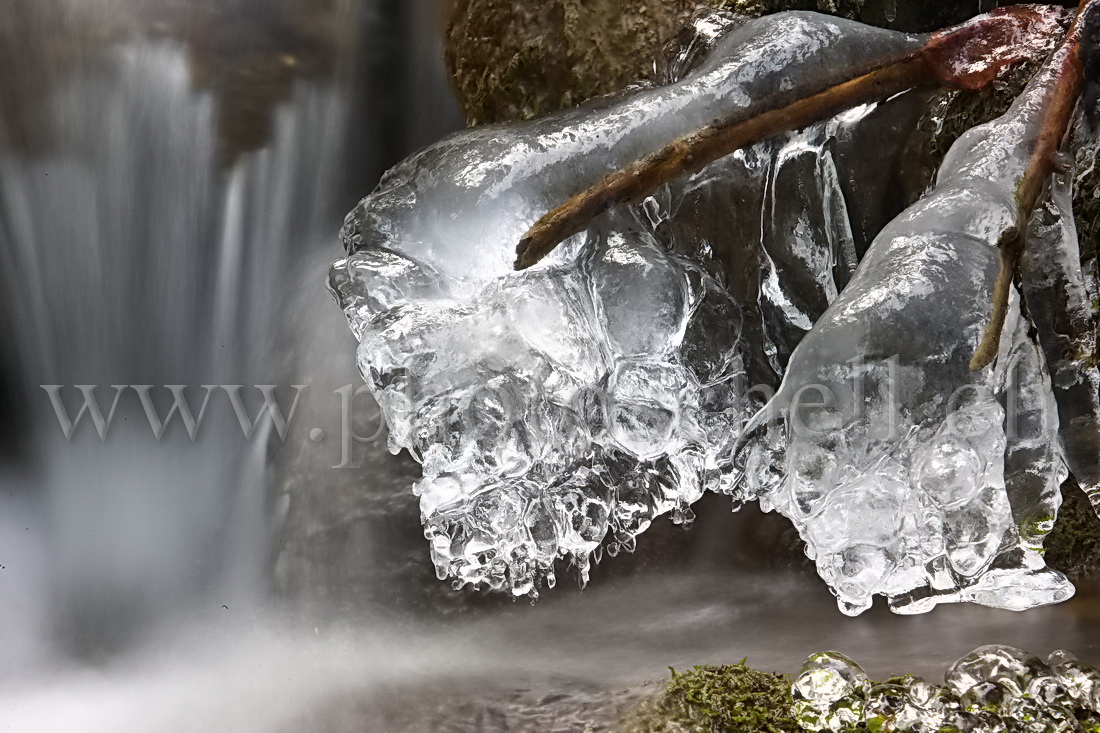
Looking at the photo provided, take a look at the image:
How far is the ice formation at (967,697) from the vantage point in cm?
144

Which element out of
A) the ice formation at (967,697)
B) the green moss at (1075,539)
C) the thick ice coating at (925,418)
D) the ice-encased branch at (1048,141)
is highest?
the ice-encased branch at (1048,141)

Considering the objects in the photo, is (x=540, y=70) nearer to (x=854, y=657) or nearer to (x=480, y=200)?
(x=480, y=200)

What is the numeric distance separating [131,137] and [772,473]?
1744 mm

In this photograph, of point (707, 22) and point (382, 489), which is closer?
point (707, 22)

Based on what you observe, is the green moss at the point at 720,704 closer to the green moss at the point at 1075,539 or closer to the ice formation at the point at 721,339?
the ice formation at the point at 721,339

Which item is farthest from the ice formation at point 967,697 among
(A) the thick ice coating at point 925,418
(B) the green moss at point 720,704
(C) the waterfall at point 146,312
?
(C) the waterfall at point 146,312

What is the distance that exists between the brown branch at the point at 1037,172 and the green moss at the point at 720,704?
86cm

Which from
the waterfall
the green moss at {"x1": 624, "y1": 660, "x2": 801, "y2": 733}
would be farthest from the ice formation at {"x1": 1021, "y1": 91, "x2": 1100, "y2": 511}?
the waterfall

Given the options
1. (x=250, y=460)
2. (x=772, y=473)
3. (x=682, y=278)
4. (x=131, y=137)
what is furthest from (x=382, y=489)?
(x=772, y=473)

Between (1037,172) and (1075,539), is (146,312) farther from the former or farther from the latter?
(1075,539)

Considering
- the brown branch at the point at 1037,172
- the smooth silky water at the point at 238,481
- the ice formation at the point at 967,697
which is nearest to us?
the brown branch at the point at 1037,172

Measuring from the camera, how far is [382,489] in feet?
7.55

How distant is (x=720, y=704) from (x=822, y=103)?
1.11m

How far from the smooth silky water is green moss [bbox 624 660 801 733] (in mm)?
123
